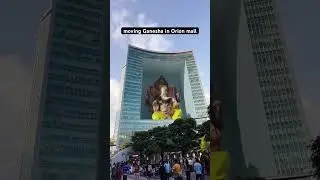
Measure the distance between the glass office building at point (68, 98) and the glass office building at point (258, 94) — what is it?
946 cm

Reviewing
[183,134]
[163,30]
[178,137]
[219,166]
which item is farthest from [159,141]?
[219,166]

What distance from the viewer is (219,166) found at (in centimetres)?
2706

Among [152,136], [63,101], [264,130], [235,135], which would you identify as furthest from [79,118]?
[152,136]

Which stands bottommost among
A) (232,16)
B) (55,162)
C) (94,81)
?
(55,162)

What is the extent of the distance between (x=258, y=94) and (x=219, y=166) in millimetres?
20512

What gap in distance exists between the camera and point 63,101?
40.9 m

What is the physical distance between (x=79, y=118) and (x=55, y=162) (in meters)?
3.76

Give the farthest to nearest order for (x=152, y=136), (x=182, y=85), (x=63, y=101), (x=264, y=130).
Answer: (x=182, y=85), (x=152, y=136), (x=264, y=130), (x=63, y=101)

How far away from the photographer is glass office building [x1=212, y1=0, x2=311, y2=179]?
128 ft

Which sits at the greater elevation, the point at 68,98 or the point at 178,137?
the point at 68,98

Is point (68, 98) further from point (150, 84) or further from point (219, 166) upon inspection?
point (150, 84)

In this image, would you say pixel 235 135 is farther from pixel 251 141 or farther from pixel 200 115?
pixel 200 115

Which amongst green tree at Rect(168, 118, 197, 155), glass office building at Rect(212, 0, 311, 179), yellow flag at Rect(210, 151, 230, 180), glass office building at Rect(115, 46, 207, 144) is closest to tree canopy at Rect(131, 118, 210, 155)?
green tree at Rect(168, 118, 197, 155)

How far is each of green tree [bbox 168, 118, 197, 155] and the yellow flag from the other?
5841 centimetres
